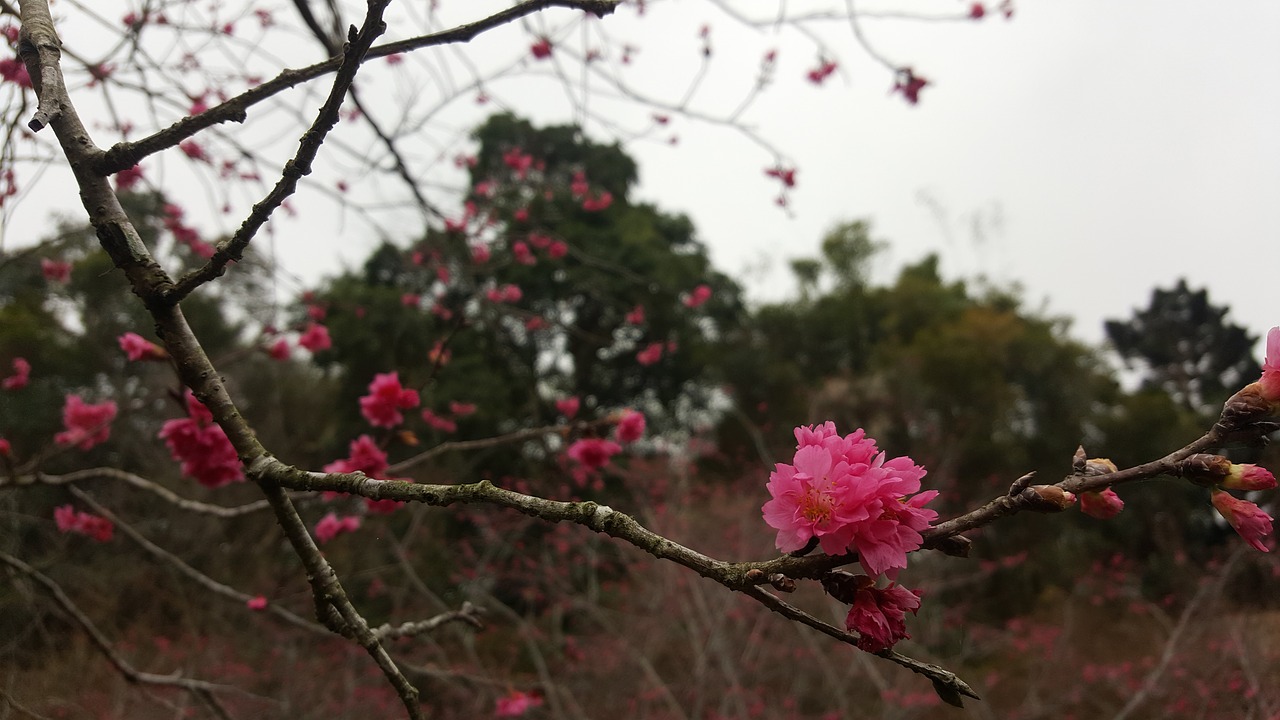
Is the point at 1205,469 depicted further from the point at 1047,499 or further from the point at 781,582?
the point at 781,582

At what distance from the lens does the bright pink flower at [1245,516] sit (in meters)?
0.72

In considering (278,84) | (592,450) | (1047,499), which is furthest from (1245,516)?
(592,450)

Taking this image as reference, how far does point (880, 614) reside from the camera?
2.28 ft

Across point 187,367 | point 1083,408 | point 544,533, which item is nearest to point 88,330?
point 544,533

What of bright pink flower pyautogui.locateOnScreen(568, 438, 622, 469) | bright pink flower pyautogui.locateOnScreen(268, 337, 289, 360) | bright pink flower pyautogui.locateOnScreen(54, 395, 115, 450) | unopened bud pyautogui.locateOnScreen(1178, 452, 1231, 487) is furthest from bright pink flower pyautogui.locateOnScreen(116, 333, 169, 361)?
unopened bud pyautogui.locateOnScreen(1178, 452, 1231, 487)

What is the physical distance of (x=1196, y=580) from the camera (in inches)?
239

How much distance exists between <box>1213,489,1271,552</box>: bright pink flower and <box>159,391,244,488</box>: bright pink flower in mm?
1838

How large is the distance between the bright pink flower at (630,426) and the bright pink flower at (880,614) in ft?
5.56

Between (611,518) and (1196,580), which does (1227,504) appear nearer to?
(611,518)

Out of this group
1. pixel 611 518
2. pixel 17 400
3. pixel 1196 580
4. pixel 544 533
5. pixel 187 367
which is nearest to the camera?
pixel 611 518

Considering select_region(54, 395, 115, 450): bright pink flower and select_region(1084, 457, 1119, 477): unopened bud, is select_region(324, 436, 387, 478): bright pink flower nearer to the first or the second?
select_region(54, 395, 115, 450): bright pink flower

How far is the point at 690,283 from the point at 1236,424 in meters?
9.37

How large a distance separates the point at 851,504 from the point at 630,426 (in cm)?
185

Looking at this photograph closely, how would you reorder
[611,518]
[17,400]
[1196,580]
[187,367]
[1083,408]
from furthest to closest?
1. [1083,408]
2. [17,400]
3. [1196,580]
4. [187,367]
5. [611,518]
